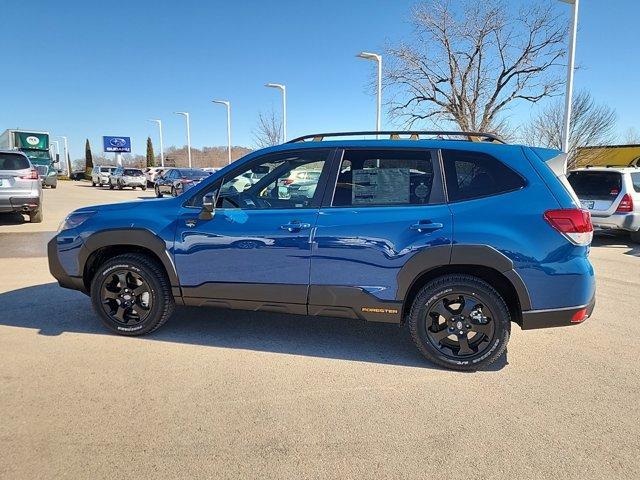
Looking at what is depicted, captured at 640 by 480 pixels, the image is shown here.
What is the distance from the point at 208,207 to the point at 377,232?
1.39m

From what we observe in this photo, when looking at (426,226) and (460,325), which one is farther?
(460,325)

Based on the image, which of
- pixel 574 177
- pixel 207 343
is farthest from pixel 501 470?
pixel 574 177

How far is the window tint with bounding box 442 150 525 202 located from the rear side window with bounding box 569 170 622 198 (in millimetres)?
6860

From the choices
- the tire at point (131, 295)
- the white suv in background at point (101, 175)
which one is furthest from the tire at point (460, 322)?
the white suv in background at point (101, 175)

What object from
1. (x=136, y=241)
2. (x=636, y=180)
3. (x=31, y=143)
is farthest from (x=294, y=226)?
(x=31, y=143)

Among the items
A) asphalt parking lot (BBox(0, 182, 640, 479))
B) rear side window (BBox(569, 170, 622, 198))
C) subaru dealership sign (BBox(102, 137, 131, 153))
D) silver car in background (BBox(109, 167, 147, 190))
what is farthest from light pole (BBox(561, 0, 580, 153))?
subaru dealership sign (BBox(102, 137, 131, 153))

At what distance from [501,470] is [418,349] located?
1314mm

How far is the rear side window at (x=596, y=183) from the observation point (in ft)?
28.9

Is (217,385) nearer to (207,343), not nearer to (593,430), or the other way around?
(207,343)

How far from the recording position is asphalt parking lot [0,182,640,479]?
2412 millimetres

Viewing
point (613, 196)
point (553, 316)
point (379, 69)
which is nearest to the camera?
point (553, 316)

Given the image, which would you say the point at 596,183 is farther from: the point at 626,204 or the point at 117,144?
the point at 117,144

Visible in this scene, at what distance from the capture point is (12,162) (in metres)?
10.2

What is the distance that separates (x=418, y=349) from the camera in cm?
363
